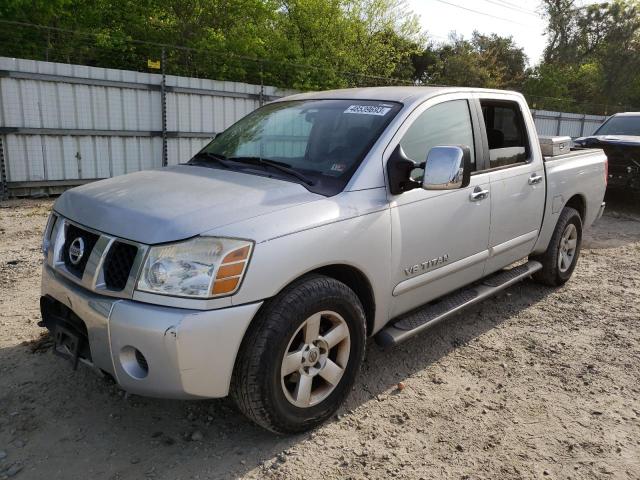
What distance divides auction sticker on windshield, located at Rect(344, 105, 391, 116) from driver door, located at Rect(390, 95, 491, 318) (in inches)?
6.8

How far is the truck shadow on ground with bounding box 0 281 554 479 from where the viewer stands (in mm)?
2525

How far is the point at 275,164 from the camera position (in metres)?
3.25

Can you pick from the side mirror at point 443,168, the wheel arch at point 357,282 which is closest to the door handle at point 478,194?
the side mirror at point 443,168

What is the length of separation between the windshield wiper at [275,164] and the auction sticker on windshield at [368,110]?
23.4 inches

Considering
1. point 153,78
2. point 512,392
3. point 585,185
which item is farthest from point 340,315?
point 153,78

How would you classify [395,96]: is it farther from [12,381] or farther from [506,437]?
[12,381]

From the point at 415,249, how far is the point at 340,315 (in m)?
0.72

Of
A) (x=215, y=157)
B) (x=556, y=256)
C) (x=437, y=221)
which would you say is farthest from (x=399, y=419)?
(x=556, y=256)

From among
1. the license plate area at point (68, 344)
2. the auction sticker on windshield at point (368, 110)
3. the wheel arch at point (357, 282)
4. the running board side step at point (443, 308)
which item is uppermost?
the auction sticker on windshield at point (368, 110)

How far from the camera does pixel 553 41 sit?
39.4 metres

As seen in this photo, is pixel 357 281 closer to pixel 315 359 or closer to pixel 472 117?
pixel 315 359

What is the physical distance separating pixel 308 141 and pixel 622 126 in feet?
30.0

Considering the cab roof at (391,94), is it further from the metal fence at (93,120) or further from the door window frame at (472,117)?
the metal fence at (93,120)

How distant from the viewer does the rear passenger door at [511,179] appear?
3.95m
